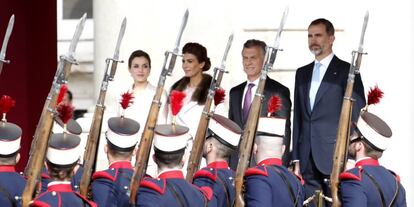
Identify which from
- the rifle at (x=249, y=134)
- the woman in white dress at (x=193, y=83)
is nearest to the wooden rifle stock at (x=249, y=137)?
the rifle at (x=249, y=134)

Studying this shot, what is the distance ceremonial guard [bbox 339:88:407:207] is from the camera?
11523 mm

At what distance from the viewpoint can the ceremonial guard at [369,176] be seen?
1152cm

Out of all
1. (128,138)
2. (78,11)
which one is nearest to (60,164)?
(128,138)

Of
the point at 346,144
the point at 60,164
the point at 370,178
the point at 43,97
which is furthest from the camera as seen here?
the point at 43,97

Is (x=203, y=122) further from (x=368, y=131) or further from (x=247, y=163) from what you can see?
(x=368, y=131)

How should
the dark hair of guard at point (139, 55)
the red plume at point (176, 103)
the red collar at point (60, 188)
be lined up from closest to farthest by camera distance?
the red collar at point (60, 188) < the red plume at point (176, 103) < the dark hair of guard at point (139, 55)

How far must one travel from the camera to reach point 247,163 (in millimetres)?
12031

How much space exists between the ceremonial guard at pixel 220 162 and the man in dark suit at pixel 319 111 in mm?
1798

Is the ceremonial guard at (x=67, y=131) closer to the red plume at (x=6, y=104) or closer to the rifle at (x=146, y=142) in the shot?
the red plume at (x=6, y=104)

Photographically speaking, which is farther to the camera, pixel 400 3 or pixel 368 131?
pixel 400 3

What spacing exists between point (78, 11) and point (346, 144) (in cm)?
1341

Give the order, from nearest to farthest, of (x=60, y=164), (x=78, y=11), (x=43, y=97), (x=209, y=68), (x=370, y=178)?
1. (x=60, y=164)
2. (x=370, y=178)
3. (x=209, y=68)
4. (x=43, y=97)
5. (x=78, y=11)

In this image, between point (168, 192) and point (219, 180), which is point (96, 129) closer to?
point (219, 180)

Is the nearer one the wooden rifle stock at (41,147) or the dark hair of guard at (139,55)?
the wooden rifle stock at (41,147)
